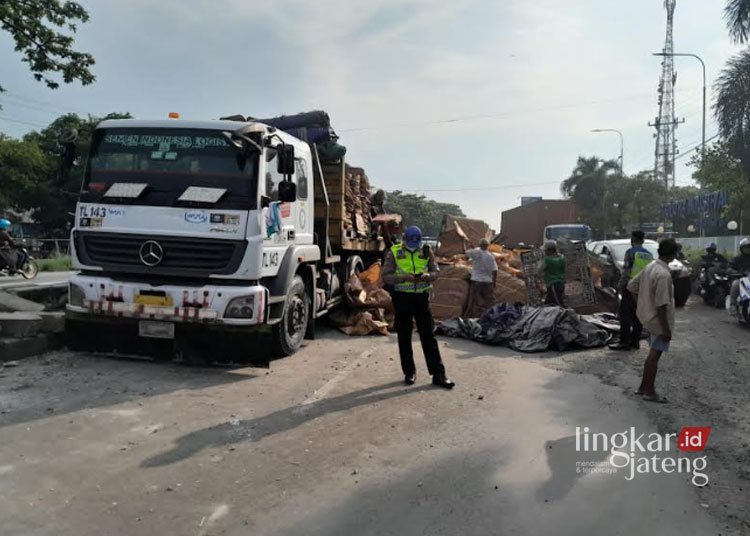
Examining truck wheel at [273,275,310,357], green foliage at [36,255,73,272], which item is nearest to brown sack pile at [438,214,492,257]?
truck wheel at [273,275,310,357]

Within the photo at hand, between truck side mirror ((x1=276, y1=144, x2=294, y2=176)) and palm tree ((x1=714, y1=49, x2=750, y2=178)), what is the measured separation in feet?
45.3

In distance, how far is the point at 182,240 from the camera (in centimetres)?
627

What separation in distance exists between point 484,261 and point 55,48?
13.9 metres

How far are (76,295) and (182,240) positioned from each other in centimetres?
143

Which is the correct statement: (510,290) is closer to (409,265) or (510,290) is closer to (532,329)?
(532,329)

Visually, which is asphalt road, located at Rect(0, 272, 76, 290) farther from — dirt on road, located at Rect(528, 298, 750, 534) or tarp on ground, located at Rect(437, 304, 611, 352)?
dirt on road, located at Rect(528, 298, 750, 534)

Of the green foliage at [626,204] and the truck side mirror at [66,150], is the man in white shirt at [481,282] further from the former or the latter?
the green foliage at [626,204]

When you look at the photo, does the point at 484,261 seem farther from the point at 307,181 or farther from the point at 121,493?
the point at 121,493

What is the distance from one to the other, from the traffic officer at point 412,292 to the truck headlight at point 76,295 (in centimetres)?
335

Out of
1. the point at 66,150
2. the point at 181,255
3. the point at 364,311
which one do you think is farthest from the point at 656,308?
the point at 66,150

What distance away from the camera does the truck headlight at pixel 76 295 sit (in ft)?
21.3

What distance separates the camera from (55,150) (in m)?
7.34

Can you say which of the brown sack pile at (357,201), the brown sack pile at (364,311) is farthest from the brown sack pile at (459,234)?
the brown sack pile at (364,311)

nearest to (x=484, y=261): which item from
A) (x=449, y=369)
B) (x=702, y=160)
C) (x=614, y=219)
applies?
(x=449, y=369)
